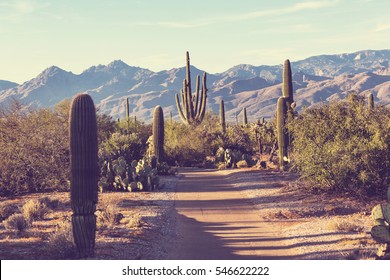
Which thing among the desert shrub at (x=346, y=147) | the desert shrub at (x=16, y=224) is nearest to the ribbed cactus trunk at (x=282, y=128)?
the desert shrub at (x=346, y=147)

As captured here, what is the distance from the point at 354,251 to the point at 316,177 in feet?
23.7

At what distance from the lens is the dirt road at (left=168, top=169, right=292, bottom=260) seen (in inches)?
451

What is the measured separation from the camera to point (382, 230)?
1051cm

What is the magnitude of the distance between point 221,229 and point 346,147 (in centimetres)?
538

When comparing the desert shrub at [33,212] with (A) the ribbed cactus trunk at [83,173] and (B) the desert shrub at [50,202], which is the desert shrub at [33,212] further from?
(A) the ribbed cactus trunk at [83,173]

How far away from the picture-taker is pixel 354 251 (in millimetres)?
10742

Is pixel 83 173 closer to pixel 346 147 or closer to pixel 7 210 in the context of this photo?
pixel 7 210

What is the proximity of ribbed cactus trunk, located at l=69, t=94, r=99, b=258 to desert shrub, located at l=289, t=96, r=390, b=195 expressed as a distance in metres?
8.68

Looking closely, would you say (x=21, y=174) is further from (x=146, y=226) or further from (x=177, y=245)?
(x=177, y=245)

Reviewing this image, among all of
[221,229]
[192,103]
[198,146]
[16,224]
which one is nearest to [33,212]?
[16,224]

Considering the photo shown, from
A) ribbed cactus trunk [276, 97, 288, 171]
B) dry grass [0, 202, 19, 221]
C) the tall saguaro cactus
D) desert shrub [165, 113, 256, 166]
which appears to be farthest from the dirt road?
the tall saguaro cactus

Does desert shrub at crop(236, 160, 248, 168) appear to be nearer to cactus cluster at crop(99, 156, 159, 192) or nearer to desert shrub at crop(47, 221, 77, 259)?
cactus cluster at crop(99, 156, 159, 192)

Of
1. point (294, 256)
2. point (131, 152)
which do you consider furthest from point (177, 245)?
point (131, 152)

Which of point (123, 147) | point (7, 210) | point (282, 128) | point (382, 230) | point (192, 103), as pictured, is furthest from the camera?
point (192, 103)
